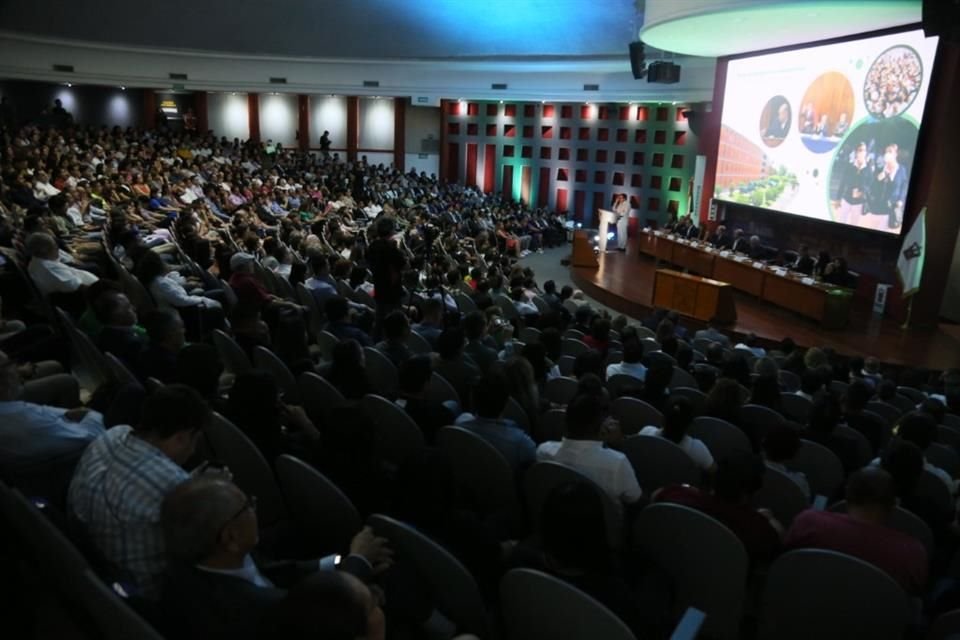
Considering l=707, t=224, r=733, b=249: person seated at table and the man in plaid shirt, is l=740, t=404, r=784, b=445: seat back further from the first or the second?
l=707, t=224, r=733, b=249: person seated at table

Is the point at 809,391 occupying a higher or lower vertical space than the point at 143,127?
lower

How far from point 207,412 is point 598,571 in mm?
1268

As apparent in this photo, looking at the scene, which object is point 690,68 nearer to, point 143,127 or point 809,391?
point 809,391

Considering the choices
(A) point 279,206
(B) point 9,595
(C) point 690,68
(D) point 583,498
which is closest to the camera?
(D) point 583,498

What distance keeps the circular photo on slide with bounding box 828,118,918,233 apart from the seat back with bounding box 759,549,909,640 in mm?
8530

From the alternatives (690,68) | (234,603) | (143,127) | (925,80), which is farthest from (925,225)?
(143,127)

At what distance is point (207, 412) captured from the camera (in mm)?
2197

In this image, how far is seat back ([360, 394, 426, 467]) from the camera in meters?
2.87

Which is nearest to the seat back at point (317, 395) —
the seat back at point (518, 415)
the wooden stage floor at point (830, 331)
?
the seat back at point (518, 415)

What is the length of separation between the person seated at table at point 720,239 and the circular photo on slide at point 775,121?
1619 millimetres

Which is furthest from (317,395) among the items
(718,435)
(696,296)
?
(696,296)

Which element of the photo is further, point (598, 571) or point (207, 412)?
point (207, 412)

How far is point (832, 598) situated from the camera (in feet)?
6.66

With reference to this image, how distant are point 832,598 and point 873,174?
29.6 feet
